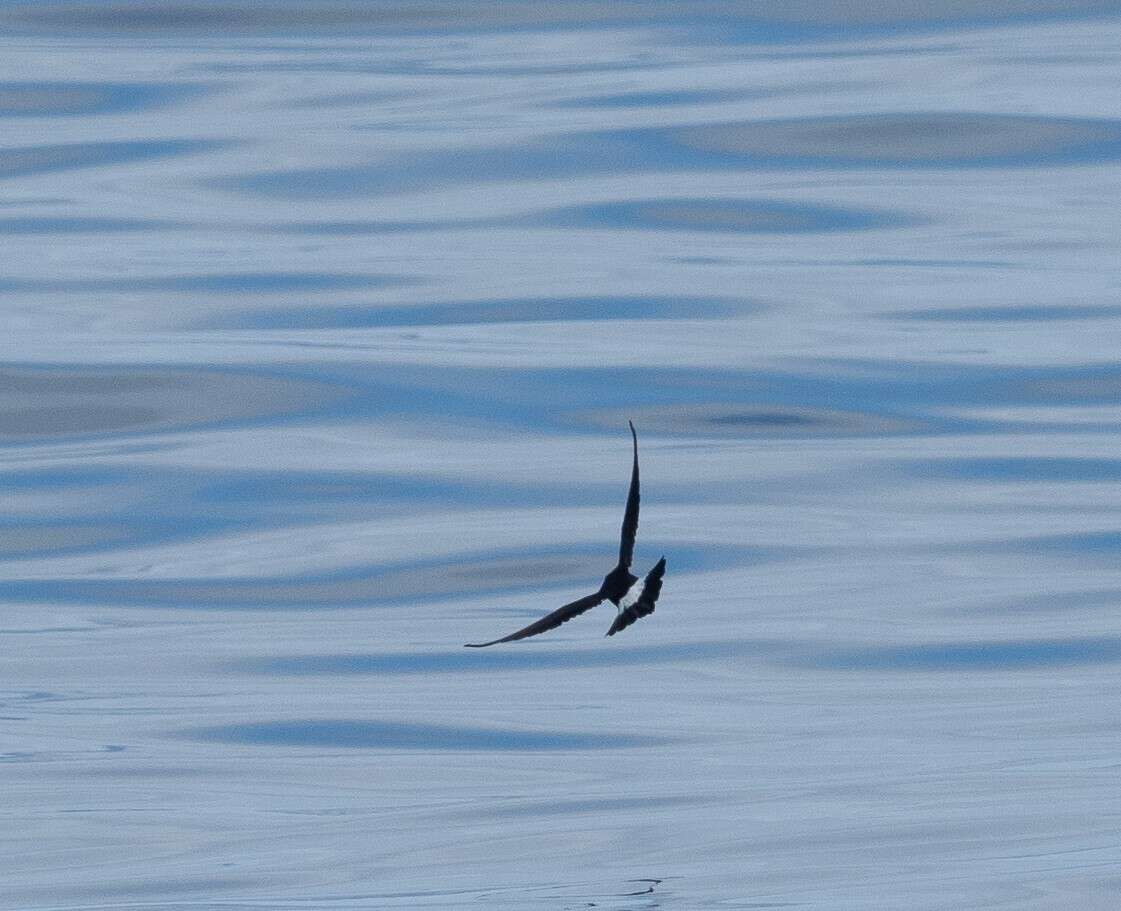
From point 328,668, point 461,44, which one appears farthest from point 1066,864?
point 461,44

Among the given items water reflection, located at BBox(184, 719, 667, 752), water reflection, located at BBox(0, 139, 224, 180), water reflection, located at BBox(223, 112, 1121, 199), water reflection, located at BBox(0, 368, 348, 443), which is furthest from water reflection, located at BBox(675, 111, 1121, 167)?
water reflection, located at BBox(184, 719, 667, 752)

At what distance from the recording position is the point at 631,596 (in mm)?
5191

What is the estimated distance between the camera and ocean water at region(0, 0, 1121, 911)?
8672mm

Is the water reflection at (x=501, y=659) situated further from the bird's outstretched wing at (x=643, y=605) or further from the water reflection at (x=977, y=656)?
the bird's outstretched wing at (x=643, y=605)

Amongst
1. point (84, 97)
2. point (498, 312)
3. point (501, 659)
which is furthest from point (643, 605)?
point (84, 97)

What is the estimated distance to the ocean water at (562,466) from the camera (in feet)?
28.5

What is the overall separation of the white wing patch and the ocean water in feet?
6.56

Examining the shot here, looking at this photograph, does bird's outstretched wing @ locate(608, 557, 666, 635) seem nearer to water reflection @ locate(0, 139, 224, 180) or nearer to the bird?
the bird

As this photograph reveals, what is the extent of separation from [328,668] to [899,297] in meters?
7.78

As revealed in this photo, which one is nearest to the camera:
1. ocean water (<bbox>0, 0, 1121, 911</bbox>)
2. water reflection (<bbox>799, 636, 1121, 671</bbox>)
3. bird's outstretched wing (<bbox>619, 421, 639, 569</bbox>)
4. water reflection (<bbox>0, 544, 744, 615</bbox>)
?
bird's outstretched wing (<bbox>619, 421, 639, 569</bbox>)

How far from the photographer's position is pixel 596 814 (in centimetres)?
877

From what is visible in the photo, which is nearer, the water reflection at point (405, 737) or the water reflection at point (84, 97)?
the water reflection at point (405, 737)

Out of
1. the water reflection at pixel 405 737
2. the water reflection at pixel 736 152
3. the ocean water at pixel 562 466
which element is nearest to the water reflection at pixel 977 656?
the ocean water at pixel 562 466

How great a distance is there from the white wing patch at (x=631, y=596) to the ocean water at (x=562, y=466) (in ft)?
6.56
